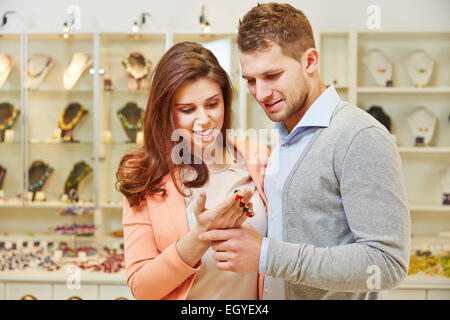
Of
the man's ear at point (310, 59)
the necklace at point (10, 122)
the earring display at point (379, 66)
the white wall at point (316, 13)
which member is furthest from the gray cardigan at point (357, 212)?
the necklace at point (10, 122)

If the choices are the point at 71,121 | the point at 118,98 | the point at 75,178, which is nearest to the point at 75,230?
the point at 75,178

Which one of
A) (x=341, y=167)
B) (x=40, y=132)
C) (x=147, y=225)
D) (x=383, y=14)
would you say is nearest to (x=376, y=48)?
(x=383, y=14)

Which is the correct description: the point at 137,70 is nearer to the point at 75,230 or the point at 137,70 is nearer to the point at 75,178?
the point at 75,178

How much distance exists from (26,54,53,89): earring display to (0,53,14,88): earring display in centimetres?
7

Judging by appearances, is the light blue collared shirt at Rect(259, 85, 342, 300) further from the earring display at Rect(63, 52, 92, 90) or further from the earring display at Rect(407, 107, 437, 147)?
the earring display at Rect(63, 52, 92, 90)

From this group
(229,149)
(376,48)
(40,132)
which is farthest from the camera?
(40,132)

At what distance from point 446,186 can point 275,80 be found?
99 centimetres

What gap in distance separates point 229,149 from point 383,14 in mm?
417

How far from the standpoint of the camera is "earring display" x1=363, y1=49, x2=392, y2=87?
1.28 m

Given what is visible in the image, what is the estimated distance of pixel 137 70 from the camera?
5.23 feet

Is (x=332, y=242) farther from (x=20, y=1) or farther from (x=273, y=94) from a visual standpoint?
(x=20, y=1)

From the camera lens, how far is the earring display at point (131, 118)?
64.1 inches

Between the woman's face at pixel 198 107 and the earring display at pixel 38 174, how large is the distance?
1073 mm

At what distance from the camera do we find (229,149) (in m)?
0.82
